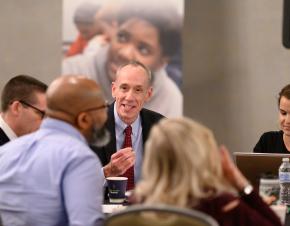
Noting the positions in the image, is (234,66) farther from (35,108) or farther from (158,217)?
(158,217)

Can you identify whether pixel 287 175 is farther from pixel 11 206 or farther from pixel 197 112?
pixel 197 112

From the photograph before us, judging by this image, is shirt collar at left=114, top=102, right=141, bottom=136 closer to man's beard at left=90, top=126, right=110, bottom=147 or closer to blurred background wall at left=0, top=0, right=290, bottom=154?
man's beard at left=90, top=126, right=110, bottom=147

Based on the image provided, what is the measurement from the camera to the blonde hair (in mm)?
1863

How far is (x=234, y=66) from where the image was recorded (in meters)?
5.63

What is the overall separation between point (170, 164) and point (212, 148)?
0.46ft

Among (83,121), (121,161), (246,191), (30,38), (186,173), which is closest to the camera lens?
(186,173)

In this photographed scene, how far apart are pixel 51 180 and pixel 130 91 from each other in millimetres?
1633

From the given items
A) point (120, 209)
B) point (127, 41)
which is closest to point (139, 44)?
point (127, 41)

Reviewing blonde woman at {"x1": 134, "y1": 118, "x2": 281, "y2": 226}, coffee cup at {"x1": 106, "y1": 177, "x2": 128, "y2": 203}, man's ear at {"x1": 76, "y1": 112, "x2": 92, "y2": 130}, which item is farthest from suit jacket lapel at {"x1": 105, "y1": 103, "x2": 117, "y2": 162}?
blonde woman at {"x1": 134, "y1": 118, "x2": 281, "y2": 226}

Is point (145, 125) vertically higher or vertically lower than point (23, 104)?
lower

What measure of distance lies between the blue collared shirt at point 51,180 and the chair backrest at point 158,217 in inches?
21.0

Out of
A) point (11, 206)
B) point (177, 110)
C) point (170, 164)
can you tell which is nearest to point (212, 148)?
point (170, 164)

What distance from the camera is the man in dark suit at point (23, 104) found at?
3172 millimetres

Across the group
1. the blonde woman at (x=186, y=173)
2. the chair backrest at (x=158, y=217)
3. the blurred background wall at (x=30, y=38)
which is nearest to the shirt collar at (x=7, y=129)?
the blonde woman at (x=186, y=173)
